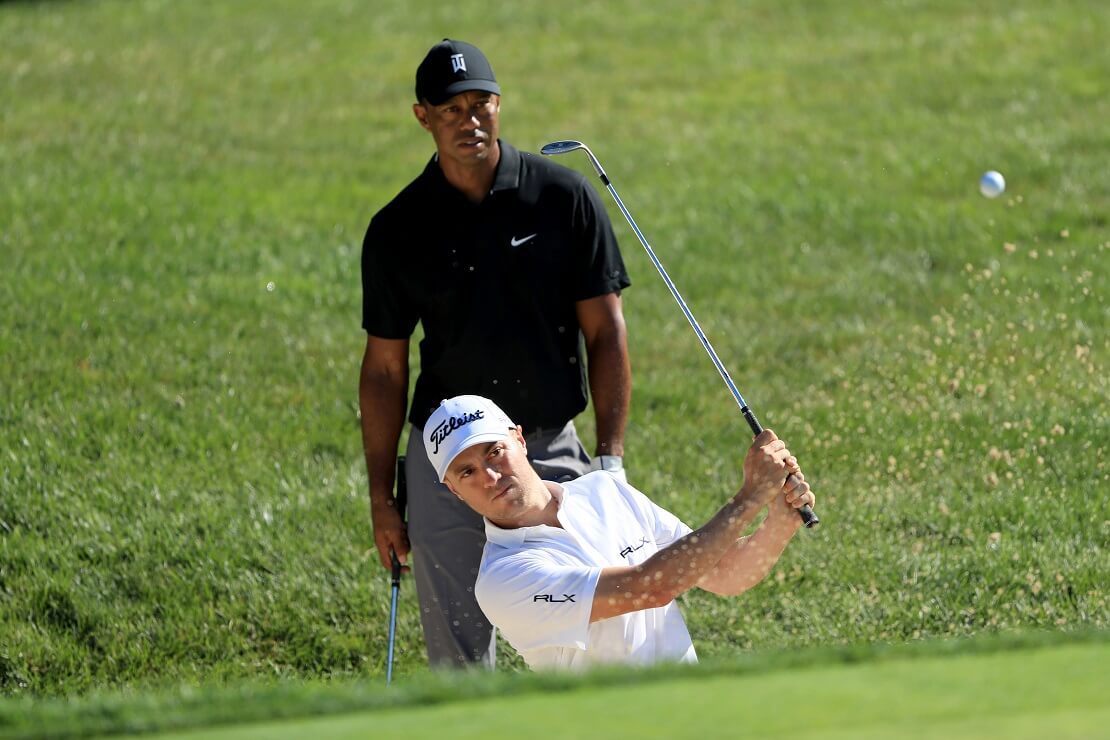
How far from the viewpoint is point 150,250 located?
11367 millimetres

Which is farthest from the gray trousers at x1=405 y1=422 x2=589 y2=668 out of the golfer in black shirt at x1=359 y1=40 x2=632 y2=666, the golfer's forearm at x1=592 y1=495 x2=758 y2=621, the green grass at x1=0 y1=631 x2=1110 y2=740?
the green grass at x1=0 y1=631 x2=1110 y2=740

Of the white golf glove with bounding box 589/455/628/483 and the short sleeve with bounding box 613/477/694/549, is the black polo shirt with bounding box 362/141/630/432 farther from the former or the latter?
the short sleeve with bounding box 613/477/694/549

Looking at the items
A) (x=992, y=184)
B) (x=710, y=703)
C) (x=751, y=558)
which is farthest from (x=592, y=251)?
(x=992, y=184)

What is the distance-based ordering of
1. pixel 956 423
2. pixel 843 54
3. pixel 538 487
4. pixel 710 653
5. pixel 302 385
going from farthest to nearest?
pixel 843 54
pixel 302 385
pixel 956 423
pixel 710 653
pixel 538 487

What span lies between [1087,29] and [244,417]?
433 inches

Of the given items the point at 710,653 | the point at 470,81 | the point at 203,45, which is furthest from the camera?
the point at 203,45

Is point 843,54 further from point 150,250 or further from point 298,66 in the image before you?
point 150,250

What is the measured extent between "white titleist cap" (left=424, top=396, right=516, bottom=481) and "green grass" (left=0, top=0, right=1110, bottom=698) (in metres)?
2.19

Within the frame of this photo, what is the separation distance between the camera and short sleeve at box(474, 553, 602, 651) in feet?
14.4

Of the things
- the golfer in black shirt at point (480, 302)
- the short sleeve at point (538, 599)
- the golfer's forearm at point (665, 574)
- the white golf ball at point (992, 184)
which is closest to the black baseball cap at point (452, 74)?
the golfer in black shirt at point (480, 302)

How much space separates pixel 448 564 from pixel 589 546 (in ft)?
2.82

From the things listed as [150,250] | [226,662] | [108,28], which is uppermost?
[108,28]

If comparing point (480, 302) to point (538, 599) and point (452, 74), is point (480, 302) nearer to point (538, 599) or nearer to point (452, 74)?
point (452, 74)

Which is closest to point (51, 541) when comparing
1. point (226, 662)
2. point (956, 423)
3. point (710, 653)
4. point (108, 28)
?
point (226, 662)
